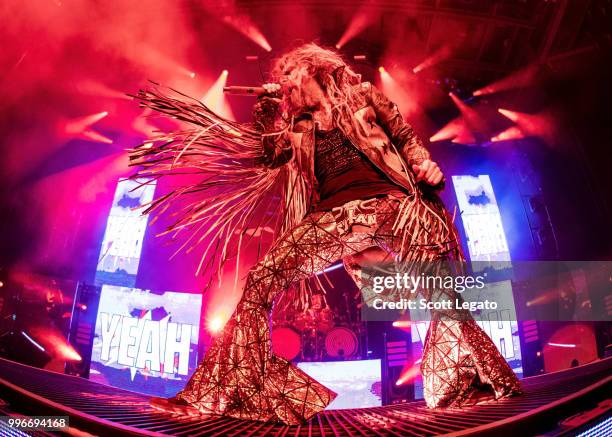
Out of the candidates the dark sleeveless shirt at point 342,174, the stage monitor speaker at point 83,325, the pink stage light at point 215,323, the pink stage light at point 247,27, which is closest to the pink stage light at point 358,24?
the pink stage light at point 247,27

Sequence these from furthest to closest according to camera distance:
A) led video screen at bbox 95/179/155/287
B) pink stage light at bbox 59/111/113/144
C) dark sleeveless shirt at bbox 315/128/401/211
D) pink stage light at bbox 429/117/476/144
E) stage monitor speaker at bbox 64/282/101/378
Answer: led video screen at bbox 95/179/155/287 < pink stage light at bbox 429/117/476/144 < stage monitor speaker at bbox 64/282/101/378 < pink stage light at bbox 59/111/113/144 < dark sleeveless shirt at bbox 315/128/401/211

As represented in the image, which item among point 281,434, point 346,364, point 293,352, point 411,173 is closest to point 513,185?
Result: point 346,364

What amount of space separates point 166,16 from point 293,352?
609 centimetres

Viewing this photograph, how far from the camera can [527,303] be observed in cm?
662

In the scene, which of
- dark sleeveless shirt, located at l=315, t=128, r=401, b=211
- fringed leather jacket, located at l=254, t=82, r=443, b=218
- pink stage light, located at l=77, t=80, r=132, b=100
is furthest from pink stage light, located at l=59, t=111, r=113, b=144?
dark sleeveless shirt, located at l=315, t=128, r=401, b=211

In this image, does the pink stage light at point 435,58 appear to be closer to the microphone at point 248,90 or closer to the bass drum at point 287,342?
the microphone at point 248,90

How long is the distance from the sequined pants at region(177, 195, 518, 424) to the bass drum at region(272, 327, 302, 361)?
5225 millimetres

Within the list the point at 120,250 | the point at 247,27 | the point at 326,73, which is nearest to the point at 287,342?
the point at 120,250

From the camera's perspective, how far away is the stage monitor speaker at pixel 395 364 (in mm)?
5762

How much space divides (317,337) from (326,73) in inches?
212

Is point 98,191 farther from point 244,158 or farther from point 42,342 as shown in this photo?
point 244,158

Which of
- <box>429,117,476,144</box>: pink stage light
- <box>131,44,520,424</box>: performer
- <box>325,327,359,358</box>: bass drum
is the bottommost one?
<box>325,327,359,358</box>: bass drum

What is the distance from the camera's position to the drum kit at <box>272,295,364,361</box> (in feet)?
20.2

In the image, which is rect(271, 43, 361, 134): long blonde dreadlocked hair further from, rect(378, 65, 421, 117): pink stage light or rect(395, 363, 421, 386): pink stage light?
rect(395, 363, 421, 386): pink stage light
